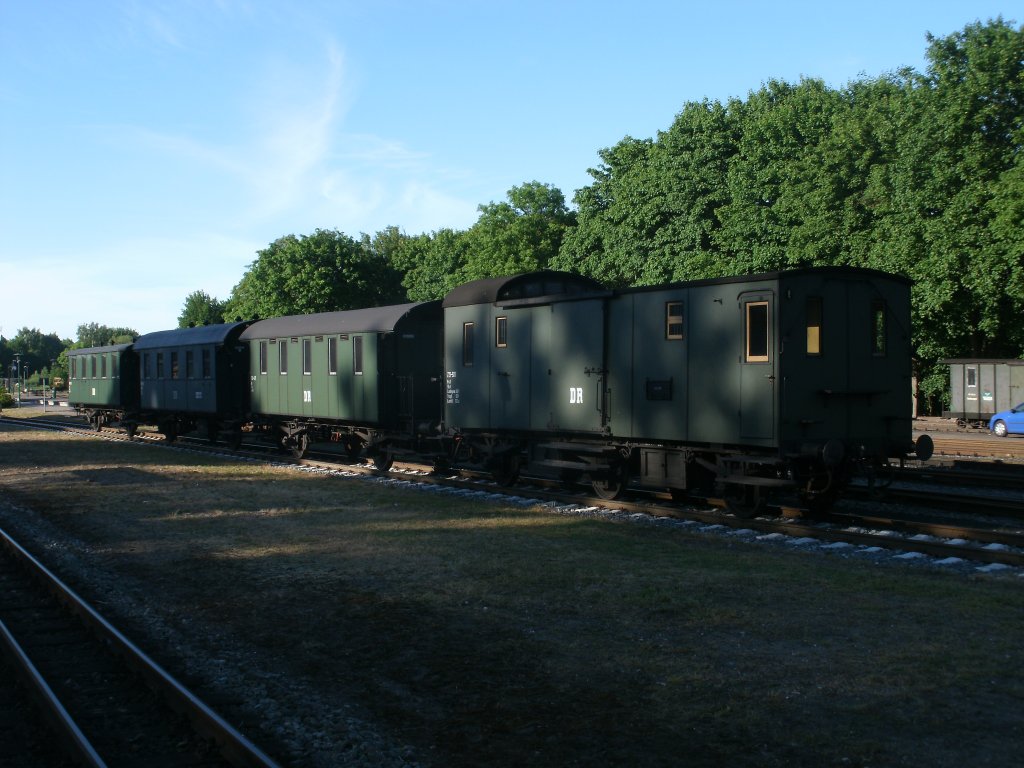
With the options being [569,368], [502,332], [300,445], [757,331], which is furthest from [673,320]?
[300,445]

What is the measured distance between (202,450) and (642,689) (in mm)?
24548

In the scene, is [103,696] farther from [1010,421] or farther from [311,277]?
[311,277]

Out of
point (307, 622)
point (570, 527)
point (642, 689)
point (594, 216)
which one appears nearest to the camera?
point (642, 689)

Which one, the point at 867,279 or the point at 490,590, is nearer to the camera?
the point at 490,590

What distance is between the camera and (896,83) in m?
44.1

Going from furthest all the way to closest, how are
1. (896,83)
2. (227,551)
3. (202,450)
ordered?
1. (896,83)
2. (202,450)
3. (227,551)

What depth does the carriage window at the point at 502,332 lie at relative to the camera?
714 inches

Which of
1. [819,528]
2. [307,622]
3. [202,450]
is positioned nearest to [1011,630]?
[819,528]

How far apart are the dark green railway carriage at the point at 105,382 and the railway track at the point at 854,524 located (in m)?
21.9

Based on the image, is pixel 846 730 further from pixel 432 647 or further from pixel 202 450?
pixel 202 450

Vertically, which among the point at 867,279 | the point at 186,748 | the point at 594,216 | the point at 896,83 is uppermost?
the point at 896,83

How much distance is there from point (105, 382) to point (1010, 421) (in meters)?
35.2

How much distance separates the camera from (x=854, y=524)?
1371 cm

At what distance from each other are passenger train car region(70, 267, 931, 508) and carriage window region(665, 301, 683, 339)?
3 centimetres
